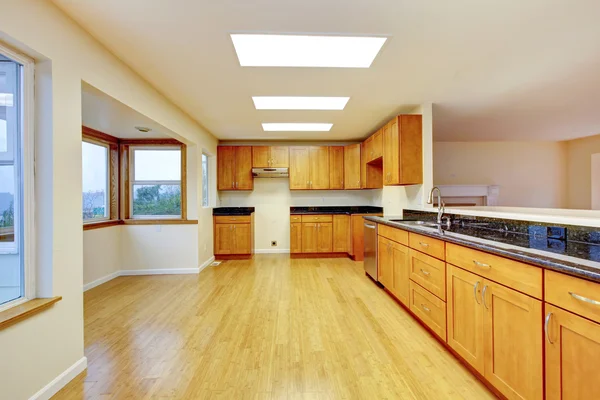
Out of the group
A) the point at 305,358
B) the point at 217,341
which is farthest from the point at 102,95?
the point at 305,358

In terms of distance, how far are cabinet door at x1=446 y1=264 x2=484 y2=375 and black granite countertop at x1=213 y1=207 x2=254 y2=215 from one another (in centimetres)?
390

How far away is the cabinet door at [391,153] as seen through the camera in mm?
3541

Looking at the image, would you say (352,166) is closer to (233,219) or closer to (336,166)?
(336,166)

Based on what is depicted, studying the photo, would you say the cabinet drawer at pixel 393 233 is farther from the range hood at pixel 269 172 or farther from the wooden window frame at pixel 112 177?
the wooden window frame at pixel 112 177

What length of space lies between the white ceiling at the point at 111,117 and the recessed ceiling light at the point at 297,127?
5.34 ft

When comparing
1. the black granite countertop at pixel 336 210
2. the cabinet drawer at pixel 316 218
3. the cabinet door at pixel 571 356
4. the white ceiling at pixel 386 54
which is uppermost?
the white ceiling at pixel 386 54

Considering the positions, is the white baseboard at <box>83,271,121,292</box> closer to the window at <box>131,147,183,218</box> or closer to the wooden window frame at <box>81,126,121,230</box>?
the wooden window frame at <box>81,126,121,230</box>

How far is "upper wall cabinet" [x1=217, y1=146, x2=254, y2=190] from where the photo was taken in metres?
5.41

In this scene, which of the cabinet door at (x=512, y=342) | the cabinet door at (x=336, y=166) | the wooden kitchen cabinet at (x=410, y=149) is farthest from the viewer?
the cabinet door at (x=336, y=166)

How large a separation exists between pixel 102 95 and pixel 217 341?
2.21 metres

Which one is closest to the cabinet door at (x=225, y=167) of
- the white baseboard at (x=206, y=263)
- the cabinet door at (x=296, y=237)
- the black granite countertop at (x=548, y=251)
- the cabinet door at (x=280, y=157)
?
the cabinet door at (x=280, y=157)

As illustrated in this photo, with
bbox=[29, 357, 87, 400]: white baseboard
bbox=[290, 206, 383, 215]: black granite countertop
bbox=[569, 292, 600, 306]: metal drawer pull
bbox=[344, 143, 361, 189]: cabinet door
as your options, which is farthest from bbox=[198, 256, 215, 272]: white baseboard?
bbox=[569, 292, 600, 306]: metal drawer pull

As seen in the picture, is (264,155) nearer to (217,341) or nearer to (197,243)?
(197,243)

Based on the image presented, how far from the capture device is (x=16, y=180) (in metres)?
1.57
